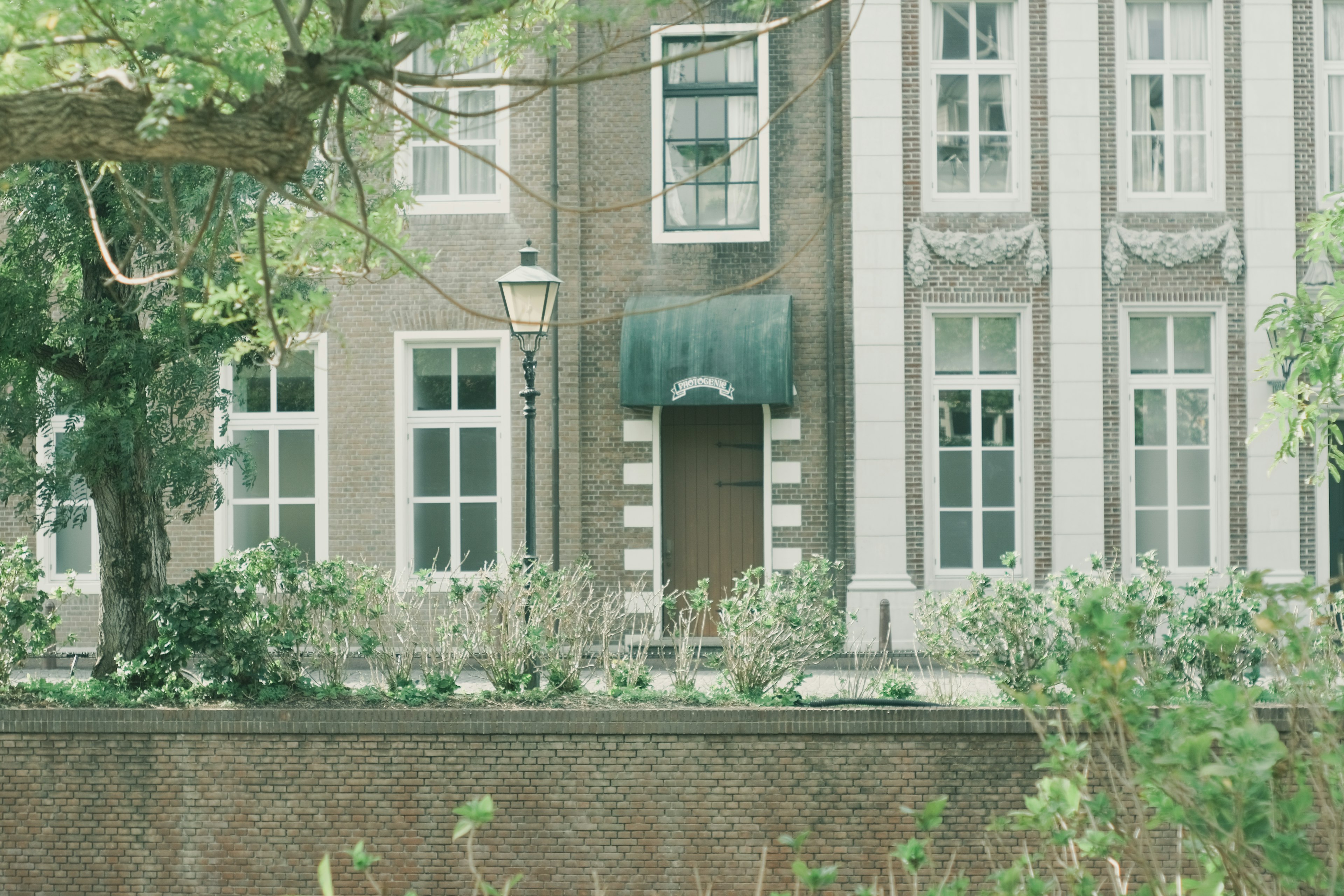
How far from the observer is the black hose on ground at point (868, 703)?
869 cm

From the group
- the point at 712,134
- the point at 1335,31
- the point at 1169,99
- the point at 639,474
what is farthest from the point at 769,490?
the point at 1335,31

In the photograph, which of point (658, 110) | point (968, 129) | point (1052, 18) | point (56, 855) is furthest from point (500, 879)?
point (1052, 18)

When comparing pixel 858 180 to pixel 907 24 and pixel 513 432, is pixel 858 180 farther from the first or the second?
pixel 513 432

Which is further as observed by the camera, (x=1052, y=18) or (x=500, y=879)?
(x=1052, y=18)

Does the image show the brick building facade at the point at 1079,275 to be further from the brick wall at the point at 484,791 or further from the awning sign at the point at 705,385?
the brick wall at the point at 484,791

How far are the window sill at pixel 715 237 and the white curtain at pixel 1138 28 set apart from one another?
5427mm

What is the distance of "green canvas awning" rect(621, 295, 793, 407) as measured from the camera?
1526 centimetres

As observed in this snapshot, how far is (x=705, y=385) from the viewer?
50.1ft

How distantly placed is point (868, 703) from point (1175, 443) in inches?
368

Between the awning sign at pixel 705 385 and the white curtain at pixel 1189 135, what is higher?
the white curtain at pixel 1189 135

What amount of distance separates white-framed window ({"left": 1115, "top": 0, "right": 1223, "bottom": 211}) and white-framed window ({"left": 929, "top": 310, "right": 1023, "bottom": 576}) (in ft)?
8.81

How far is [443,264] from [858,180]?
5528 millimetres

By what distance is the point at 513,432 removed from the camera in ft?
53.1

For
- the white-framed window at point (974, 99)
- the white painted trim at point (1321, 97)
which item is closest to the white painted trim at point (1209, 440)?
the white painted trim at point (1321, 97)
